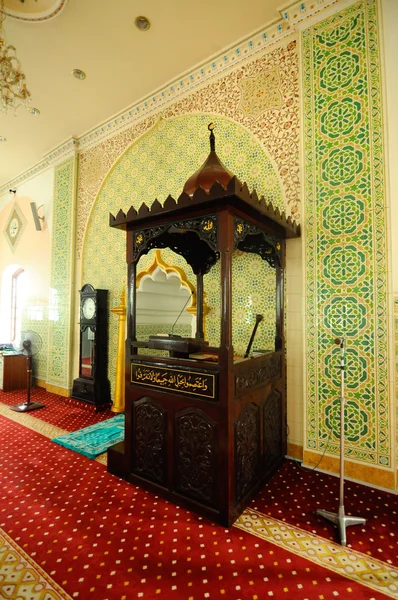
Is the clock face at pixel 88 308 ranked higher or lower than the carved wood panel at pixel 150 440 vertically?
higher

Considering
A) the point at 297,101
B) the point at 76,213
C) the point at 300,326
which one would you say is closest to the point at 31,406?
the point at 76,213

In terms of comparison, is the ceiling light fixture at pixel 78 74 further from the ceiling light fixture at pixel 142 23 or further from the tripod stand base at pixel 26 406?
the tripod stand base at pixel 26 406

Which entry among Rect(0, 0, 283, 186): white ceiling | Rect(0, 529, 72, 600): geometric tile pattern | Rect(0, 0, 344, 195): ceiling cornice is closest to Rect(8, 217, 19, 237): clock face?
Rect(0, 0, 344, 195): ceiling cornice

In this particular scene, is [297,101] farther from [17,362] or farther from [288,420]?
[17,362]

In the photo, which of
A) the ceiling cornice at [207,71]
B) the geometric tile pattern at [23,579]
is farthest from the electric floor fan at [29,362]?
the ceiling cornice at [207,71]

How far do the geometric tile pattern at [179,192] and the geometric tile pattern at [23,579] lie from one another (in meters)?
2.38

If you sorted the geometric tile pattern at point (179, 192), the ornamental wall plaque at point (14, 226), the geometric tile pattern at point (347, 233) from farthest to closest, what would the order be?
the ornamental wall plaque at point (14, 226), the geometric tile pattern at point (179, 192), the geometric tile pattern at point (347, 233)

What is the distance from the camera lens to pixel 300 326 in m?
3.04

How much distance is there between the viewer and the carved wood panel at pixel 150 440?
8.09 feet

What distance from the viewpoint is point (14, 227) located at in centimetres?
705

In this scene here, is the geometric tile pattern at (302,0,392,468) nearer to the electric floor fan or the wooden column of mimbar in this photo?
the wooden column of mimbar

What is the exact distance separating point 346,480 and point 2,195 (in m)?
8.94

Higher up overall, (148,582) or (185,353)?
(185,353)

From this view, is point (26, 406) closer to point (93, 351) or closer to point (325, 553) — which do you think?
point (93, 351)
